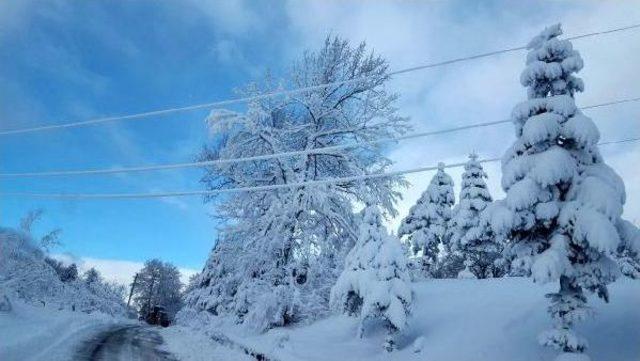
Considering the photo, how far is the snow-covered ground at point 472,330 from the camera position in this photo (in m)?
12.3

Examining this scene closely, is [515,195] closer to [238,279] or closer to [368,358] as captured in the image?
[368,358]

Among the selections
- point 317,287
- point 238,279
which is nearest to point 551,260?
point 317,287

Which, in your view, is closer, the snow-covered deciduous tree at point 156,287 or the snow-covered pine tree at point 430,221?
the snow-covered pine tree at point 430,221

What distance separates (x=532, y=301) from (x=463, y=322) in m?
2.39

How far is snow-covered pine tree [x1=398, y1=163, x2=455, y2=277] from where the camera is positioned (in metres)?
33.4

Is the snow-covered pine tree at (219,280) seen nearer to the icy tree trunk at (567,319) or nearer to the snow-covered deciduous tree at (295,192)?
the snow-covered deciduous tree at (295,192)

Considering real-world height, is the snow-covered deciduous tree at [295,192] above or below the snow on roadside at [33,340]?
above

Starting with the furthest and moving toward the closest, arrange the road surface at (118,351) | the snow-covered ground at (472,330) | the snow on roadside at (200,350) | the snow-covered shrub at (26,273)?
the snow-covered shrub at (26,273), the snow on roadside at (200,350), the road surface at (118,351), the snow-covered ground at (472,330)

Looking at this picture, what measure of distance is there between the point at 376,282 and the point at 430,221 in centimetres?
1872

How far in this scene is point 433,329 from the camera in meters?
16.2

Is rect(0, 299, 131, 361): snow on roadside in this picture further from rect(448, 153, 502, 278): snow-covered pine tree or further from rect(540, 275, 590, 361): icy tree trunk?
rect(448, 153, 502, 278): snow-covered pine tree

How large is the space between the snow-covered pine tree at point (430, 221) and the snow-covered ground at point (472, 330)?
39.6 feet

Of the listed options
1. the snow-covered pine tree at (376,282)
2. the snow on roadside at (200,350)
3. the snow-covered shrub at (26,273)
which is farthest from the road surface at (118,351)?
the snow-covered shrub at (26,273)

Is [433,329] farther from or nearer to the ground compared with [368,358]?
farther from the ground
